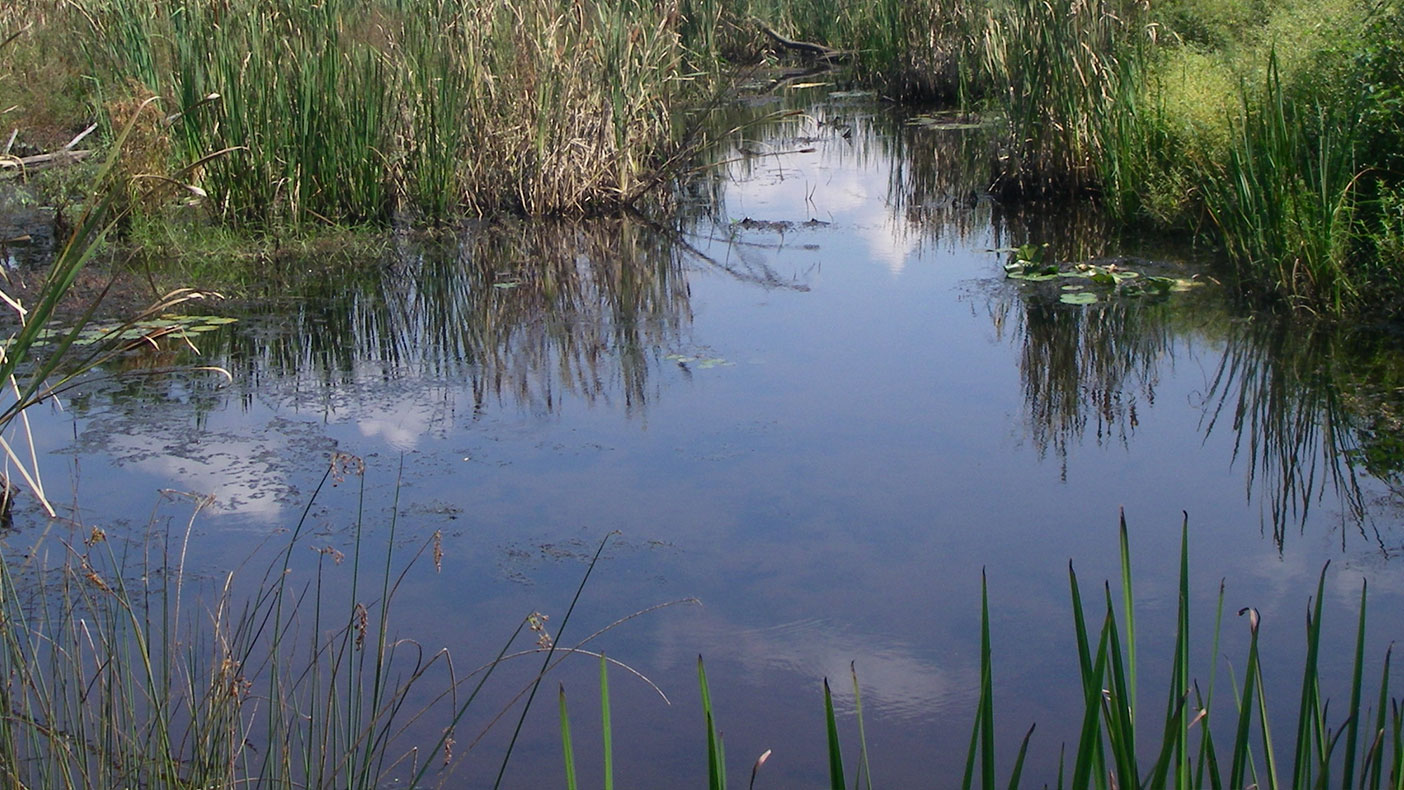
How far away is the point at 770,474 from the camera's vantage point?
4492 millimetres

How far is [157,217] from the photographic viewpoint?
7.91 meters

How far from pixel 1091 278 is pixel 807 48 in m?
11.5

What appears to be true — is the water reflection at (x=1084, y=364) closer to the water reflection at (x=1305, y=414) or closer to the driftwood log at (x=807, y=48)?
the water reflection at (x=1305, y=414)

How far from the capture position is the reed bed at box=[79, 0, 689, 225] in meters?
7.74

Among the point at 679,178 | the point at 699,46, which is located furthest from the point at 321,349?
the point at 699,46

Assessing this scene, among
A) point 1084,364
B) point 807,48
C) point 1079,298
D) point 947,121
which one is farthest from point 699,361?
point 807,48

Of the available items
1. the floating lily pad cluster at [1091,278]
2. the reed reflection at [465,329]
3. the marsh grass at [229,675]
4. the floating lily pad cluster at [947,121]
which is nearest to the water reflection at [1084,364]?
the floating lily pad cluster at [1091,278]

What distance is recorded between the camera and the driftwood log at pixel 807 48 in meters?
17.2

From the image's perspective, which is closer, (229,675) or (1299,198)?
(229,675)

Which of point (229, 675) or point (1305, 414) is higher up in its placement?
point (229, 675)

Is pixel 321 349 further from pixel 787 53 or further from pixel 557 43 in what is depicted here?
pixel 787 53

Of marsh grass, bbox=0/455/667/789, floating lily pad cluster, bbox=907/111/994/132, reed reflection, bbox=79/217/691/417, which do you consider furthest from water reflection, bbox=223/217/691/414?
floating lily pad cluster, bbox=907/111/994/132

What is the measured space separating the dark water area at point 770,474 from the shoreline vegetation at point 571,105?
0.78 meters

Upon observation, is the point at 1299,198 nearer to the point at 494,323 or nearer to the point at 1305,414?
the point at 1305,414
